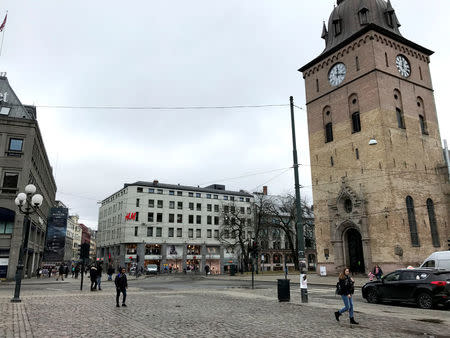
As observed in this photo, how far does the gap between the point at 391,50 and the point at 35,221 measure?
45.4 meters

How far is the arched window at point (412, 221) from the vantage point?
3156 cm

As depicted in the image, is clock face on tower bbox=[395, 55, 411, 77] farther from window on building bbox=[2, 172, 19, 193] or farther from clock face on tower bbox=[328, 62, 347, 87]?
window on building bbox=[2, 172, 19, 193]

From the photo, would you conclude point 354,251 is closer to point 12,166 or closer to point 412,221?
point 412,221

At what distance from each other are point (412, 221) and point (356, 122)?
1083 cm

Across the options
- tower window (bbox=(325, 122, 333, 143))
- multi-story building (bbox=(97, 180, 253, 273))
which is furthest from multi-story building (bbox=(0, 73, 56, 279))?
tower window (bbox=(325, 122, 333, 143))

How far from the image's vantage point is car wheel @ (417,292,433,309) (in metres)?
13.4

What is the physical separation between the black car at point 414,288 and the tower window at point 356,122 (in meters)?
22.5

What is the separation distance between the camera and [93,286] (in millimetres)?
22953

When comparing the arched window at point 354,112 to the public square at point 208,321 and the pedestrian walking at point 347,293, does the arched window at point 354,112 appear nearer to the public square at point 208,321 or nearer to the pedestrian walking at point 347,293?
the public square at point 208,321

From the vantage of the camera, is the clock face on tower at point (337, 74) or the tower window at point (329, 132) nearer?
the clock face on tower at point (337, 74)

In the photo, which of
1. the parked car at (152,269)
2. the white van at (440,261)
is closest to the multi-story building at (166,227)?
the parked car at (152,269)

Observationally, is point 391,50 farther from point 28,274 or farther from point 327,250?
point 28,274

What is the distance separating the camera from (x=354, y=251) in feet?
112

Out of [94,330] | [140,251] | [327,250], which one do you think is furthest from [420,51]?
[140,251]
